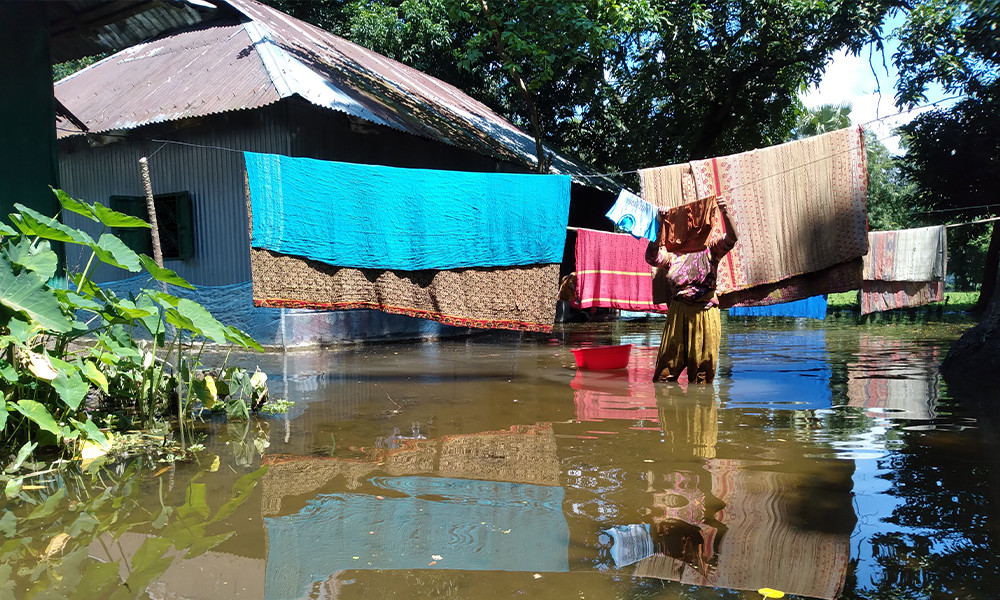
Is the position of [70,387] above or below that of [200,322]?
below

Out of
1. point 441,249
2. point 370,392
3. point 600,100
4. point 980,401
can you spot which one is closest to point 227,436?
point 370,392

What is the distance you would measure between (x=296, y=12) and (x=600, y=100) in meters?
8.32

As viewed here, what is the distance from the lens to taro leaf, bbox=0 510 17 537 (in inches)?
122

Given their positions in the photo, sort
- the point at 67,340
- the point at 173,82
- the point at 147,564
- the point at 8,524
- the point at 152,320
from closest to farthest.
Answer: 1. the point at 147,564
2. the point at 8,524
3. the point at 67,340
4. the point at 152,320
5. the point at 173,82

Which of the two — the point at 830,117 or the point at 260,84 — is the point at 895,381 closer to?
the point at 260,84

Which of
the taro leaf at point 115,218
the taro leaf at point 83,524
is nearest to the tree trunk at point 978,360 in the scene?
the taro leaf at point 83,524

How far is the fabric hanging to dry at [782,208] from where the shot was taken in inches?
274

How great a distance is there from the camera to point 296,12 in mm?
18953

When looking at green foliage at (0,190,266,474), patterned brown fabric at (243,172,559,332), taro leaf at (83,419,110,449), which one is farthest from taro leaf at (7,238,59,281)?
patterned brown fabric at (243,172,559,332)

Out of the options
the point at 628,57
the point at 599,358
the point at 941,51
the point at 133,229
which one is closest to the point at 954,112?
the point at 941,51

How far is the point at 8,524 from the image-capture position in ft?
10.4

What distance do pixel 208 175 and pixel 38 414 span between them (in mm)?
7566

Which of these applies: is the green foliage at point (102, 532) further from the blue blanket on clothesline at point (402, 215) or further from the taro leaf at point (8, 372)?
the blue blanket on clothesline at point (402, 215)

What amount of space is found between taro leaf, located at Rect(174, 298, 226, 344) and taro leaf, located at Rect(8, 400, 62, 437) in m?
0.89
